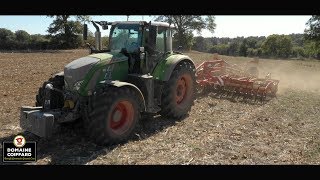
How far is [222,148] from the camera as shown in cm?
708

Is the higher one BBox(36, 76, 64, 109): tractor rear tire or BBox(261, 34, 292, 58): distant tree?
BBox(261, 34, 292, 58): distant tree

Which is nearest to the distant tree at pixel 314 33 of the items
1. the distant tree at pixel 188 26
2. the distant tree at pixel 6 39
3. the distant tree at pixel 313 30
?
the distant tree at pixel 313 30

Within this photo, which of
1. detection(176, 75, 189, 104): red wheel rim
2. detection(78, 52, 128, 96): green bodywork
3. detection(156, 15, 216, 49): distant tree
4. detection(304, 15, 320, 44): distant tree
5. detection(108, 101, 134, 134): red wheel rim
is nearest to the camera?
detection(108, 101, 134, 134): red wheel rim

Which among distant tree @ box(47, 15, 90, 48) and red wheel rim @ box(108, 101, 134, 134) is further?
distant tree @ box(47, 15, 90, 48)

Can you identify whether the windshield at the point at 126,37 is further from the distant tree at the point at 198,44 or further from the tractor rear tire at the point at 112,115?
the distant tree at the point at 198,44

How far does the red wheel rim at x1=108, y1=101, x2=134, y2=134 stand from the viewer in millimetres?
6910

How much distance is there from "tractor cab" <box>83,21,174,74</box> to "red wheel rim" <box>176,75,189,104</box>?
909mm

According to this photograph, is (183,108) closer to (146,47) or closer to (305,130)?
(146,47)

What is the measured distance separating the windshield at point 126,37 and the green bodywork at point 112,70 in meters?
0.47

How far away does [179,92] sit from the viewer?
362 inches

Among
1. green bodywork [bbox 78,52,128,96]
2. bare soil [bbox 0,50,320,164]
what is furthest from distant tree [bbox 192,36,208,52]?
green bodywork [bbox 78,52,128,96]

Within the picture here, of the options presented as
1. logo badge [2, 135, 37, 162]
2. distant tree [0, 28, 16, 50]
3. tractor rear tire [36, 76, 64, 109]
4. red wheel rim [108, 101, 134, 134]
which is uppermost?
distant tree [0, 28, 16, 50]

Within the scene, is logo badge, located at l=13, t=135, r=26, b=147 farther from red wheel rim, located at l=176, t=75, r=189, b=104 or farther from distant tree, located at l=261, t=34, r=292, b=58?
distant tree, located at l=261, t=34, r=292, b=58

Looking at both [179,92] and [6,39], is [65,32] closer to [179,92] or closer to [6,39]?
[6,39]
